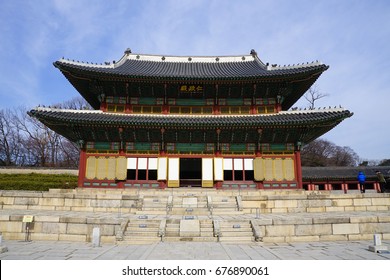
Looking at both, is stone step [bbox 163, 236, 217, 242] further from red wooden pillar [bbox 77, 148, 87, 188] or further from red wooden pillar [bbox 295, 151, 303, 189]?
red wooden pillar [bbox 295, 151, 303, 189]

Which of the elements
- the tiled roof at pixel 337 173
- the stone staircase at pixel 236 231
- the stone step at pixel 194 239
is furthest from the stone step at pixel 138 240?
the tiled roof at pixel 337 173

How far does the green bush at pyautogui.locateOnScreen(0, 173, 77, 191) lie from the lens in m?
24.4

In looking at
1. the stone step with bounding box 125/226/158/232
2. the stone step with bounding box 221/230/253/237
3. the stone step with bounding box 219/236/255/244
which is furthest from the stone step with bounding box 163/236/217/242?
the stone step with bounding box 125/226/158/232

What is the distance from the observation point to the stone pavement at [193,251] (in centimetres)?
865

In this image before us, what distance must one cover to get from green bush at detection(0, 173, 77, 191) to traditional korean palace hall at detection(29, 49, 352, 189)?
22.6 ft

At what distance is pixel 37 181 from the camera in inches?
1062

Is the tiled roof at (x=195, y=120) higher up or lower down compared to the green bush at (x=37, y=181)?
higher up

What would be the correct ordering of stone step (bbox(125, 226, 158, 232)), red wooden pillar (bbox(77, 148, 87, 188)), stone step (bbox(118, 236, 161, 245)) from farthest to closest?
red wooden pillar (bbox(77, 148, 87, 188)), stone step (bbox(125, 226, 158, 232)), stone step (bbox(118, 236, 161, 245))

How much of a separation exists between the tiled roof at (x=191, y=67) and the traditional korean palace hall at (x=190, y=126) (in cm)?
16

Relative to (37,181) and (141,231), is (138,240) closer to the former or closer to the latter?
(141,231)

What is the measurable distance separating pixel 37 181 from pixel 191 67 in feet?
67.0

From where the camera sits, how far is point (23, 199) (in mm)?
16719

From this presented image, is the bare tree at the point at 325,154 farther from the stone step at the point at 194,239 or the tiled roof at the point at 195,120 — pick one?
the stone step at the point at 194,239

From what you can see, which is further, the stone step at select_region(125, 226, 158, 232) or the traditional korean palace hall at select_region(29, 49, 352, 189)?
the traditional korean palace hall at select_region(29, 49, 352, 189)
